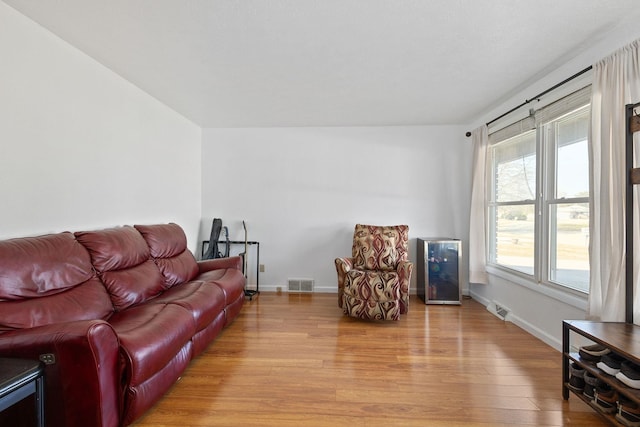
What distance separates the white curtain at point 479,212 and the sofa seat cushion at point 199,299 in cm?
305

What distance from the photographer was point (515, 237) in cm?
316

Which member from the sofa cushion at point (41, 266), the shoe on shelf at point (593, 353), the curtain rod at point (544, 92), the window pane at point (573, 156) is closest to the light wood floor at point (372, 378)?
the shoe on shelf at point (593, 353)

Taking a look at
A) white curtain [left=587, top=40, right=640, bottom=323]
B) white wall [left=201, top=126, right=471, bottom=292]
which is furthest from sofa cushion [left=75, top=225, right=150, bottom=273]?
white curtain [left=587, top=40, right=640, bottom=323]

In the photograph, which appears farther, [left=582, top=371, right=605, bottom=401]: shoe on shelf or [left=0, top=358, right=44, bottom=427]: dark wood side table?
[left=582, top=371, right=605, bottom=401]: shoe on shelf

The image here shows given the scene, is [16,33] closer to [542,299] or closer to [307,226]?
[307,226]

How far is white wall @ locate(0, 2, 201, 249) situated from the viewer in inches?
70.4

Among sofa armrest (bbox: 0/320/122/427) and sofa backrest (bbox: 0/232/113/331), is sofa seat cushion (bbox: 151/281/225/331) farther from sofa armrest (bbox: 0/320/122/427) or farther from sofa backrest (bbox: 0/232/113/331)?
sofa armrest (bbox: 0/320/122/427)

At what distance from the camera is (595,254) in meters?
2.00

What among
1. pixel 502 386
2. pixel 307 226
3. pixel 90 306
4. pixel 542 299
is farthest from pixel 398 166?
pixel 90 306

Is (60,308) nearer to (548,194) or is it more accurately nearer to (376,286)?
(376,286)

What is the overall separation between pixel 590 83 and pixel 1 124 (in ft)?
13.5

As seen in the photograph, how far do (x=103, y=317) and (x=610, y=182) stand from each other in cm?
353

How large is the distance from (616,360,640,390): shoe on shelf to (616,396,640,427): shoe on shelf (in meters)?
0.09

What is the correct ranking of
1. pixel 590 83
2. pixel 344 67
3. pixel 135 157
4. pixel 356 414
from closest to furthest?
pixel 356 414 → pixel 590 83 → pixel 344 67 → pixel 135 157
